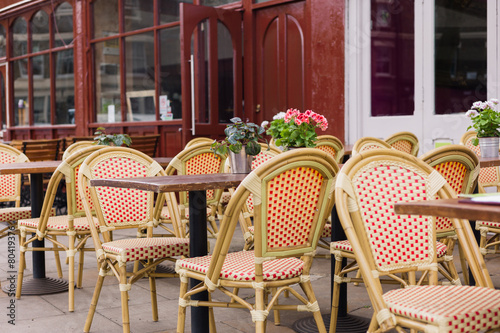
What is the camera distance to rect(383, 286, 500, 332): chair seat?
71.3 inches

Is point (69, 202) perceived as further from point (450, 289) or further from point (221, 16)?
point (221, 16)

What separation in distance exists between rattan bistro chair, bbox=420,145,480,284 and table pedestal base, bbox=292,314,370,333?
55 cm

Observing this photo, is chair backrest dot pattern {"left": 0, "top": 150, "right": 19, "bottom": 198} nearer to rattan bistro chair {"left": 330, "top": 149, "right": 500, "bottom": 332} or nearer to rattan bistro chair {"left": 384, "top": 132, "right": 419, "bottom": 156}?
rattan bistro chair {"left": 384, "top": 132, "right": 419, "bottom": 156}

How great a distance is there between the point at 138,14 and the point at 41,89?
3.29m

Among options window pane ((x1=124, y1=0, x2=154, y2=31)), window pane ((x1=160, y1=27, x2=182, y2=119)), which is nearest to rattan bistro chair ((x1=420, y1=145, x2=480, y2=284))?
window pane ((x1=160, y1=27, x2=182, y2=119))

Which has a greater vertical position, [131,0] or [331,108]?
[131,0]

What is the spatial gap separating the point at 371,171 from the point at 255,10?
20.2 feet

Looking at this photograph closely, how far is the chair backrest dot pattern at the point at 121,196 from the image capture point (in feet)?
10.8

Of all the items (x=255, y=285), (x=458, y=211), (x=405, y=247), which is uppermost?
(x=458, y=211)

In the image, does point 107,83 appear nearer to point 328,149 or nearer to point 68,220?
point 328,149

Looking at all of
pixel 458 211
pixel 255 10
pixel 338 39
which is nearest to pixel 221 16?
pixel 255 10

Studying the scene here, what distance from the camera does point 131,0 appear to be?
9.58m

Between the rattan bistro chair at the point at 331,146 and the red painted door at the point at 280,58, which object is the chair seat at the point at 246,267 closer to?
the rattan bistro chair at the point at 331,146

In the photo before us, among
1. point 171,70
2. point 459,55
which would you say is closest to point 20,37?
point 171,70
